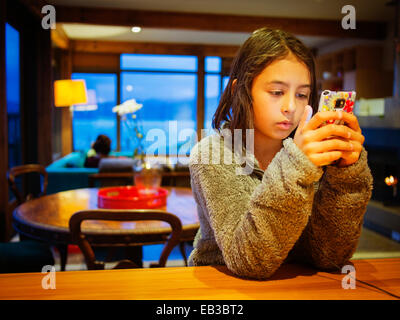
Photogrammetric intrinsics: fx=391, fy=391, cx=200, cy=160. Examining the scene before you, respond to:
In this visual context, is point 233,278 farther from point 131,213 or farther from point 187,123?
point 187,123

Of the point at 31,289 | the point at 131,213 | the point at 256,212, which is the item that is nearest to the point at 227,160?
the point at 256,212

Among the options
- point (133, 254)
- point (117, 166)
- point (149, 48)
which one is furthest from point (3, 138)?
point (149, 48)

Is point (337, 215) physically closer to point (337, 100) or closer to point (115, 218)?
point (337, 100)

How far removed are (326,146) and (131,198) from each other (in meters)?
1.55

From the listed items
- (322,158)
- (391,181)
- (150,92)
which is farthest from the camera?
(150,92)

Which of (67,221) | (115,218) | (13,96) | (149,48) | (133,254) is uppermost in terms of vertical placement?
(149,48)

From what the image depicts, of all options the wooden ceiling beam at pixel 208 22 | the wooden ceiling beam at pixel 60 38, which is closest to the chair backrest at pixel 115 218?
the wooden ceiling beam at pixel 208 22

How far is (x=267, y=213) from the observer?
0.63 metres

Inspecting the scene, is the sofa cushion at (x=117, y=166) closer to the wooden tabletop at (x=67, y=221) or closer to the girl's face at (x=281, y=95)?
the wooden tabletop at (x=67, y=221)

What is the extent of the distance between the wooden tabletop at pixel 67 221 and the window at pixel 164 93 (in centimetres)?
622

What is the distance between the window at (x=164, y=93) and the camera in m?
8.96

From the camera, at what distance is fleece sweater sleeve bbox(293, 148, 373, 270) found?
0.66 m

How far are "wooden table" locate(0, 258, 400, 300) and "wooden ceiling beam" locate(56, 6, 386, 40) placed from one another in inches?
215
